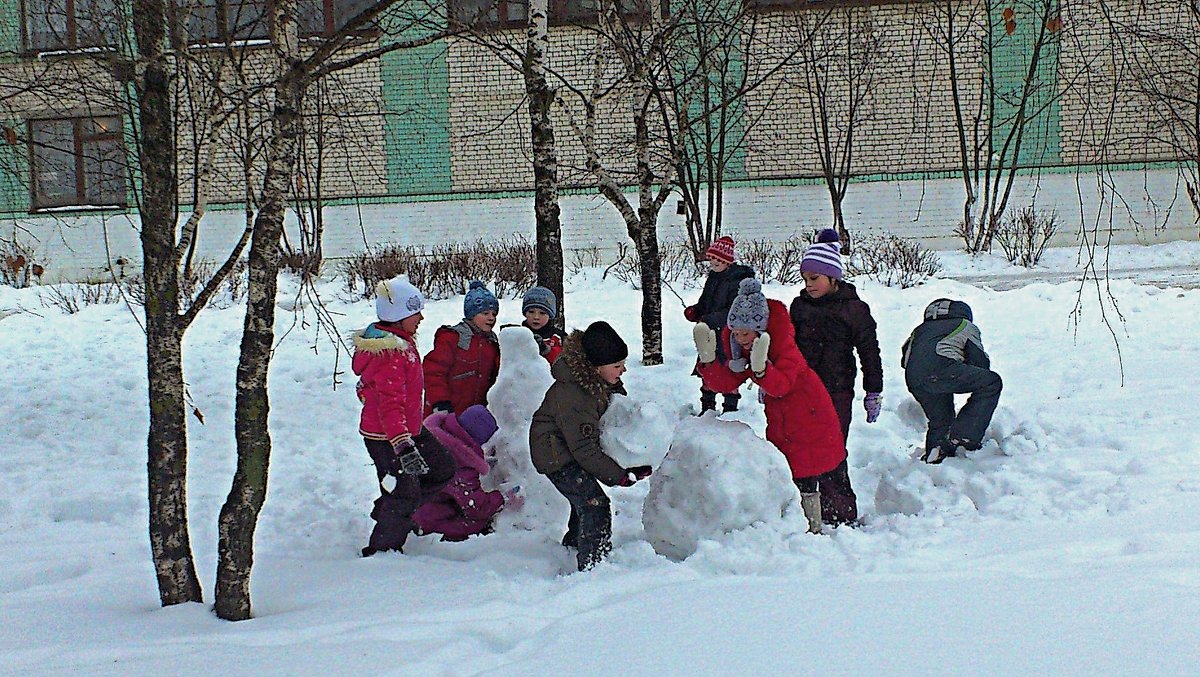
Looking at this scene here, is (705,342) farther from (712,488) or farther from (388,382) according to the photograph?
(388,382)

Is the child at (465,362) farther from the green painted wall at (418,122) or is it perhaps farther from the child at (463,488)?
the green painted wall at (418,122)

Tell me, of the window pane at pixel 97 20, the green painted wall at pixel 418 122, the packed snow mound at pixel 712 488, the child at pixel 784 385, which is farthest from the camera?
the green painted wall at pixel 418 122

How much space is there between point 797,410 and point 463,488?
1.68m

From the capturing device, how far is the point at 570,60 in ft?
61.7

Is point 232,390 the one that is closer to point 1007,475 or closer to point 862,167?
point 1007,475

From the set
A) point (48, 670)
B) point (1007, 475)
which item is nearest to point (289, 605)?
point (48, 670)

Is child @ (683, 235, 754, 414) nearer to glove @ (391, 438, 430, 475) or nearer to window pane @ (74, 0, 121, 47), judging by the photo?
glove @ (391, 438, 430, 475)

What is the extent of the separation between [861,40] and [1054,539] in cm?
1569

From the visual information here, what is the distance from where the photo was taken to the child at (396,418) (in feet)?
14.9

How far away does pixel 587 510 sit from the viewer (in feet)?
14.2

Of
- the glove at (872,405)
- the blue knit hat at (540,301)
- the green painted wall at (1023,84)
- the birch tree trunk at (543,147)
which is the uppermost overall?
the green painted wall at (1023,84)

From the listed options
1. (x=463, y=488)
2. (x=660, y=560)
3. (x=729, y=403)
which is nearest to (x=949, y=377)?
(x=729, y=403)

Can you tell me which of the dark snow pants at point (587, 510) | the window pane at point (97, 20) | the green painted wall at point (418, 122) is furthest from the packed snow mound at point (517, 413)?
A: the green painted wall at point (418, 122)

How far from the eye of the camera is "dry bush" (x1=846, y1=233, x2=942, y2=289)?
1226 cm
